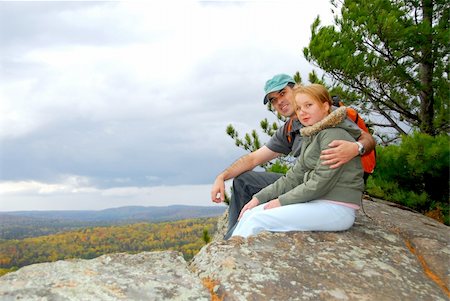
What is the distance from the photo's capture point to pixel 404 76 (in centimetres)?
962

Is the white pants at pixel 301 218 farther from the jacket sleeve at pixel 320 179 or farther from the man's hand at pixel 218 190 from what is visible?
the man's hand at pixel 218 190

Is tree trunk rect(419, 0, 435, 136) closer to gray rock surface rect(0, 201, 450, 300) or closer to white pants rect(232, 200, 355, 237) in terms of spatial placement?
gray rock surface rect(0, 201, 450, 300)

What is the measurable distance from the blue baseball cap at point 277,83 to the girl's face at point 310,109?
0.96 meters

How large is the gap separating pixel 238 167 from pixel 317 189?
4.88ft

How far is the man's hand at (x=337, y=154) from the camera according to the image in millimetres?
3195

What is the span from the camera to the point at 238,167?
15.2 ft

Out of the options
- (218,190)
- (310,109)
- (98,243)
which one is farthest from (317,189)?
(98,243)

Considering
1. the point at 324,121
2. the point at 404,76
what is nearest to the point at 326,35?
the point at 404,76

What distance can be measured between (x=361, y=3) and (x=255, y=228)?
7467 millimetres

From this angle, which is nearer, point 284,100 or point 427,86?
point 284,100

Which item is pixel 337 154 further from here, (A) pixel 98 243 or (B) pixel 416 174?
(A) pixel 98 243

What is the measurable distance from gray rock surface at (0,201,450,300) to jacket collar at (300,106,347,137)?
2.58 feet

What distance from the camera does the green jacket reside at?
325cm

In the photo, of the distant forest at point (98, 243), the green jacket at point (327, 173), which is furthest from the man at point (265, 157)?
A: the distant forest at point (98, 243)
